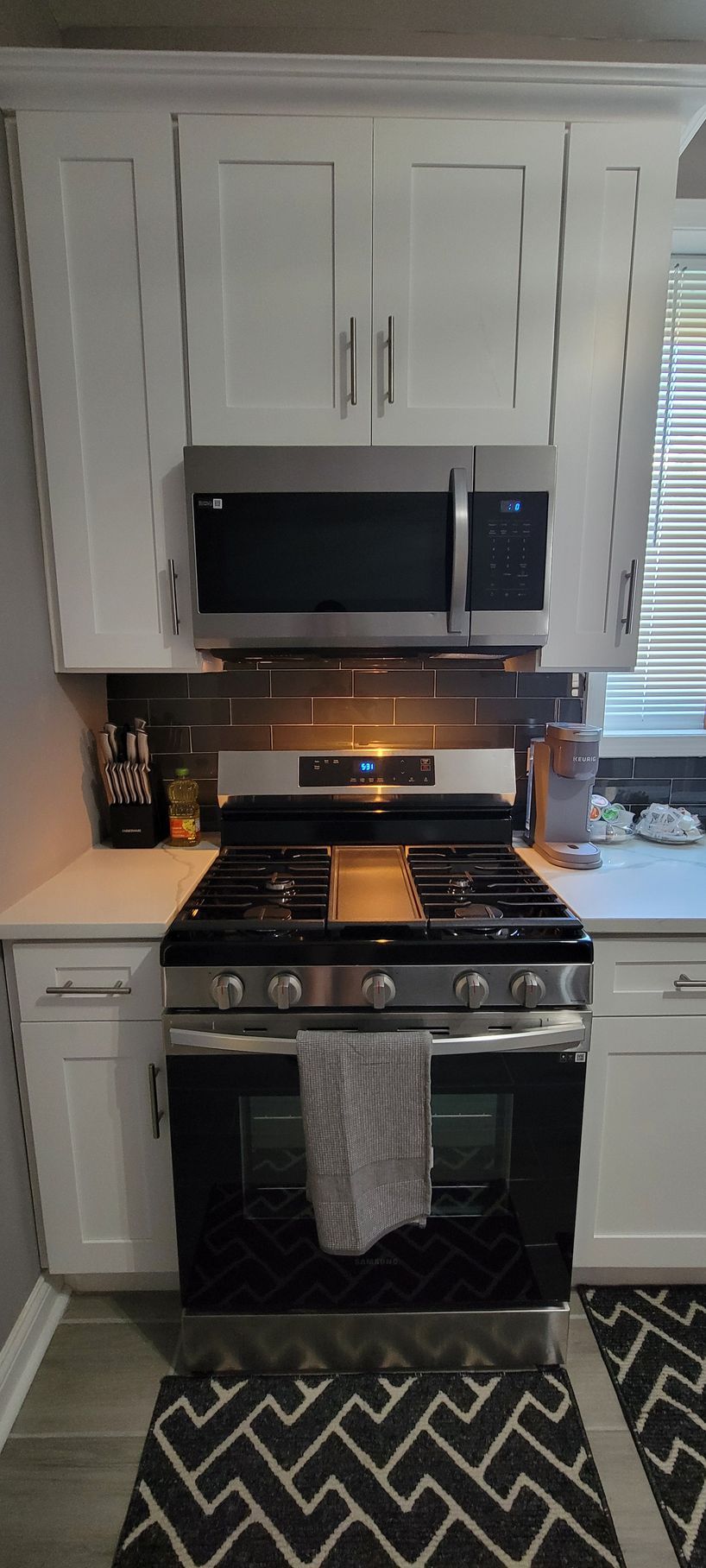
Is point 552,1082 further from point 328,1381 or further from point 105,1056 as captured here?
point 105,1056

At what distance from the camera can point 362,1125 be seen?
51.5 inches

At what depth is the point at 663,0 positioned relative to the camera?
5.45ft

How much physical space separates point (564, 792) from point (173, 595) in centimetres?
105

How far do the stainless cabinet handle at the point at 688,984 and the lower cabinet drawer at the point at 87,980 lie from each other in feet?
3.45

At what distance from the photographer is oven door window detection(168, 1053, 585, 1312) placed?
139 cm

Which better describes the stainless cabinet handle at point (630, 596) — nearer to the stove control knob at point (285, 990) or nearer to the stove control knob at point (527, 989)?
the stove control knob at point (527, 989)

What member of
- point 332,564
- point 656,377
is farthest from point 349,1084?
point 656,377

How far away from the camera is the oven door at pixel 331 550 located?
1.54 metres

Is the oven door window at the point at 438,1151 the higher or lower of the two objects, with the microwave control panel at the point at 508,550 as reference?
lower

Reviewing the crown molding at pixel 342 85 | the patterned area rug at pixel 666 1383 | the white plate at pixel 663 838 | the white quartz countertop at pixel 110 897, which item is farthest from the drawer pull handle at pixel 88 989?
the crown molding at pixel 342 85

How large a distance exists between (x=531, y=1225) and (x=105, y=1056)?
92cm

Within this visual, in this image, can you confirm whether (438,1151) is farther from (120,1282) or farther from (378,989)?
(120,1282)

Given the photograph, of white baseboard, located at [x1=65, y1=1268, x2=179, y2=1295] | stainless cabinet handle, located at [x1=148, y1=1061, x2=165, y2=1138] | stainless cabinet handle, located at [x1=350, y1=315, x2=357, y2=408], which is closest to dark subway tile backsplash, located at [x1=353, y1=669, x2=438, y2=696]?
stainless cabinet handle, located at [x1=350, y1=315, x2=357, y2=408]

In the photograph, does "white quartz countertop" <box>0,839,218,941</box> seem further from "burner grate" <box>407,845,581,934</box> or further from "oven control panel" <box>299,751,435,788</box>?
"burner grate" <box>407,845,581,934</box>
